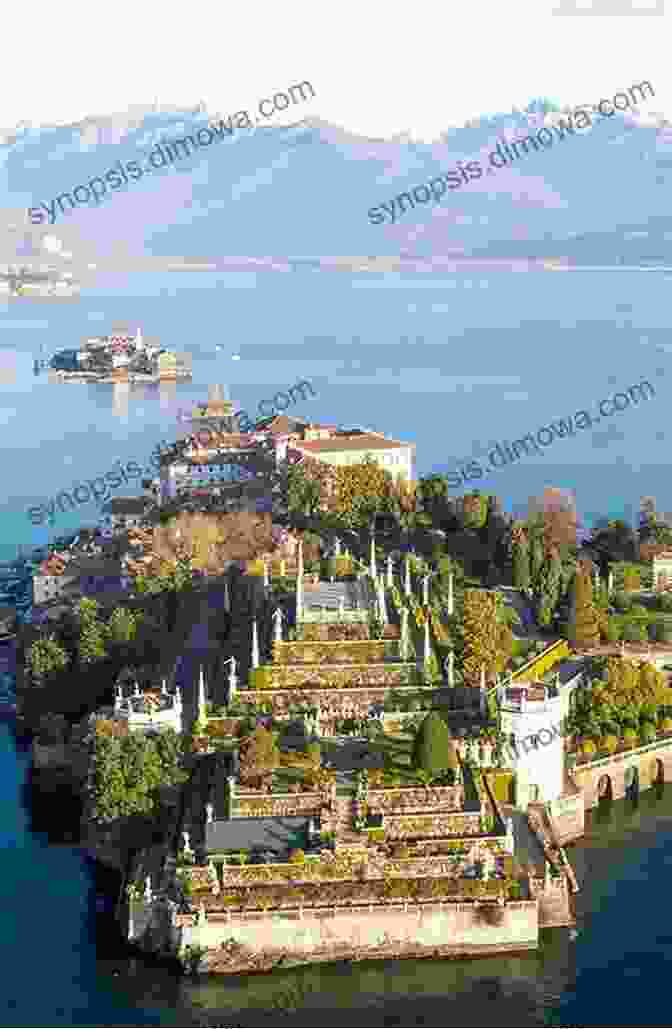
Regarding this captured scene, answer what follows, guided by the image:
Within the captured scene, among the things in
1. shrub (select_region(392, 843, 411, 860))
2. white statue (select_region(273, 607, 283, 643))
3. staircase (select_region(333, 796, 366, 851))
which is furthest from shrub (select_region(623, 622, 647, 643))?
shrub (select_region(392, 843, 411, 860))

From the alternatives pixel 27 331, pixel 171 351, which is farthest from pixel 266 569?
pixel 27 331

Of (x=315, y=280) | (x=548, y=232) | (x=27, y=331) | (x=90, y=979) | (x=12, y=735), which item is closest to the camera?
(x=90, y=979)

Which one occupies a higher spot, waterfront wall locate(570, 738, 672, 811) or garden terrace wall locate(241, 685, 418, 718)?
garden terrace wall locate(241, 685, 418, 718)

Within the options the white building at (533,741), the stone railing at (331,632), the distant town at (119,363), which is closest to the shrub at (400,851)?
the white building at (533,741)

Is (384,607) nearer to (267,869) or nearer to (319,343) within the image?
(267,869)

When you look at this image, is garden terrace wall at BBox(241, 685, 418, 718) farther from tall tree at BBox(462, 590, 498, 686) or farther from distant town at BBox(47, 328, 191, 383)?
distant town at BBox(47, 328, 191, 383)

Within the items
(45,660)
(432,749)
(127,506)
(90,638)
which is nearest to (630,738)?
(432,749)
